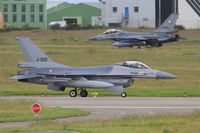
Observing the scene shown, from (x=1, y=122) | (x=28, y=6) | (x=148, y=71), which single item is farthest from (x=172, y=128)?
(x=28, y=6)

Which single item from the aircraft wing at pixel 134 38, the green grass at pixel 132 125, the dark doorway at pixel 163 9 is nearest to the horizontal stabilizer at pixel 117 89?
the green grass at pixel 132 125

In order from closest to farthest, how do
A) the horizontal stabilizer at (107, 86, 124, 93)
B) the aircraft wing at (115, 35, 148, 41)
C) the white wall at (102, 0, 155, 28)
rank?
the horizontal stabilizer at (107, 86, 124, 93)
the aircraft wing at (115, 35, 148, 41)
the white wall at (102, 0, 155, 28)

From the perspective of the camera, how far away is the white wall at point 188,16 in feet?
429

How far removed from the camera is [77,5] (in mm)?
170625

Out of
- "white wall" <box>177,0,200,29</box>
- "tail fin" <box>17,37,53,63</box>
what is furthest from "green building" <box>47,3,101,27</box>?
"tail fin" <box>17,37,53,63</box>

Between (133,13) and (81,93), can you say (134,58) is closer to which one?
(81,93)

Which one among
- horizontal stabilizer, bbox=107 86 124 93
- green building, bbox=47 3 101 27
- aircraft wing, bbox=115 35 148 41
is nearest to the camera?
horizontal stabilizer, bbox=107 86 124 93

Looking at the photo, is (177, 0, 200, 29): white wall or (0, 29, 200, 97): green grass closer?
(0, 29, 200, 97): green grass

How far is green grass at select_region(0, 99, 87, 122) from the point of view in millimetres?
24953

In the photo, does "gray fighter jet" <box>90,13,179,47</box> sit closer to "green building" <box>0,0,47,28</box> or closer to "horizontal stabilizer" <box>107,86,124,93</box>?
"horizontal stabilizer" <box>107,86,124,93</box>

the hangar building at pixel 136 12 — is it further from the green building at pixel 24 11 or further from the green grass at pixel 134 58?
the green grass at pixel 134 58

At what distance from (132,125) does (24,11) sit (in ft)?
462

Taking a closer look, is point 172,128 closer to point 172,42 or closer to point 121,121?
point 121,121

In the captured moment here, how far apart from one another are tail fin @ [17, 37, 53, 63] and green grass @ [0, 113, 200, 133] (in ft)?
45.5
